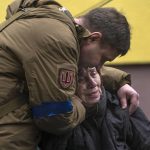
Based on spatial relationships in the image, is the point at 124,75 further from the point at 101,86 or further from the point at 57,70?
the point at 57,70

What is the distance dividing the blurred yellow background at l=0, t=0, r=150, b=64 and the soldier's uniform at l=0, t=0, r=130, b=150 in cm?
188

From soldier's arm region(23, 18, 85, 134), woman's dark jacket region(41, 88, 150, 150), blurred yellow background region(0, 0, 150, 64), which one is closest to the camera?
soldier's arm region(23, 18, 85, 134)

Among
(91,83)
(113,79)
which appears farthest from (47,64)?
(113,79)

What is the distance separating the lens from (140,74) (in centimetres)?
429

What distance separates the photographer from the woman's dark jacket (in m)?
2.51

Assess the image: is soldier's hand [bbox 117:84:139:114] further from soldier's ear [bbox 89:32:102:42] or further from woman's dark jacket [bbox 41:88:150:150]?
soldier's ear [bbox 89:32:102:42]

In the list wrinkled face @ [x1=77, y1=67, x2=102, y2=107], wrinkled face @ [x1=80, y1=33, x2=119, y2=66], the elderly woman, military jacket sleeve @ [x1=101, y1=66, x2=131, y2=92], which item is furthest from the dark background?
wrinkled face @ [x1=80, y1=33, x2=119, y2=66]

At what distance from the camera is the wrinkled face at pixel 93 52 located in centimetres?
240

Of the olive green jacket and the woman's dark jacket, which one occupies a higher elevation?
the olive green jacket

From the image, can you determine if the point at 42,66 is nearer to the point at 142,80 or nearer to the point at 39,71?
the point at 39,71

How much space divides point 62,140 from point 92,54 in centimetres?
44

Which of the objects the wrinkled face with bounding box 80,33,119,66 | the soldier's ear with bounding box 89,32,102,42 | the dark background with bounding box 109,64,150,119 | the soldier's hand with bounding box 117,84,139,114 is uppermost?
the soldier's ear with bounding box 89,32,102,42

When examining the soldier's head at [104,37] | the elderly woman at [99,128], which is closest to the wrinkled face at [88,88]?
the elderly woman at [99,128]

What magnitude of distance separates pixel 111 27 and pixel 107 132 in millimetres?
548
